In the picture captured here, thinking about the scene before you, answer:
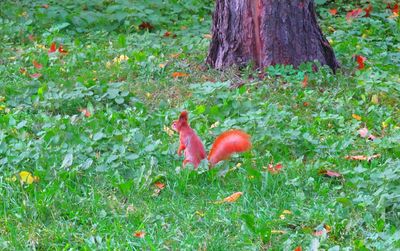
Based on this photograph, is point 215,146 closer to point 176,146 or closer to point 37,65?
point 176,146

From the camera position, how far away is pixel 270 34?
738 centimetres

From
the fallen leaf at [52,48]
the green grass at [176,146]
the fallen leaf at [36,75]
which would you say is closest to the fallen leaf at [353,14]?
the green grass at [176,146]

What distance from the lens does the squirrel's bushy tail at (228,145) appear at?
531 cm

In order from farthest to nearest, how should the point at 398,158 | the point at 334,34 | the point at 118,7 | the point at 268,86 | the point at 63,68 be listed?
1. the point at 118,7
2. the point at 334,34
3. the point at 63,68
4. the point at 268,86
5. the point at 398,158

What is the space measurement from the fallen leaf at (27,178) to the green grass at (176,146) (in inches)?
1.7

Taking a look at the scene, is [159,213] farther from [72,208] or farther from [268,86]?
[268,86]

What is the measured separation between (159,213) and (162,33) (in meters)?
4.51

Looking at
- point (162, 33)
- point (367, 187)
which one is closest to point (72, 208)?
point (367, 187)

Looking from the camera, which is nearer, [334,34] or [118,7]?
[334,34]

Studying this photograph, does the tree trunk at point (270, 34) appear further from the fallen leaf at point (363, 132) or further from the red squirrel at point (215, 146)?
the red squirrel at point (215, 146)

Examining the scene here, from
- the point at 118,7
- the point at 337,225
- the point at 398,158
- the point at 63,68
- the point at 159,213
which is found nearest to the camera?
the point at 337,225

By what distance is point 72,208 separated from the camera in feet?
15.9

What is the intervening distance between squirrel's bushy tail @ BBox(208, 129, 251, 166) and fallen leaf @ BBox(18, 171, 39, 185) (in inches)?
43.7

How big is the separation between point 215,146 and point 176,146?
479 millimetres
